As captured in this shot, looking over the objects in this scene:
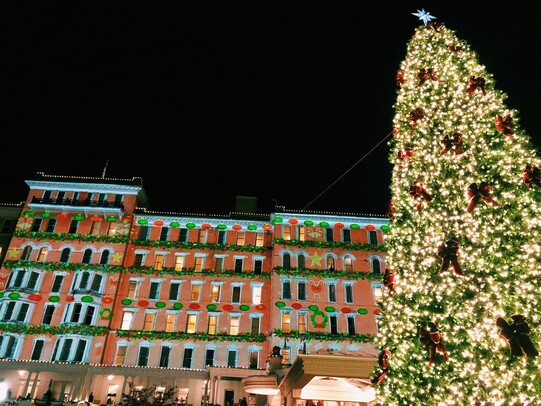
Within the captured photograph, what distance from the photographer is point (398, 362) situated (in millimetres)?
7152

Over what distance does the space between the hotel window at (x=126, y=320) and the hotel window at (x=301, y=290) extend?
14353 mm

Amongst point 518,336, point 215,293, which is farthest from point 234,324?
point 518,336

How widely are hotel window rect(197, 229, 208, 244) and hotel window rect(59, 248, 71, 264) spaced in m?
11.5

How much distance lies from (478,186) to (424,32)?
5.70 m

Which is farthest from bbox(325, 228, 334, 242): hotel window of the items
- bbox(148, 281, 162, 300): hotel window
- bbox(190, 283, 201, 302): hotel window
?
bbox(148, 281, 162, 300): hotel window

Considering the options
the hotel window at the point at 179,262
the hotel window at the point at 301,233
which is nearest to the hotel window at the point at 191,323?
the hotel window at the point at 179,262

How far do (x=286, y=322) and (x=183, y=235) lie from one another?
41.7 feet

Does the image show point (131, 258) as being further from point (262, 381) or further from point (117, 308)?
point (262, 381)

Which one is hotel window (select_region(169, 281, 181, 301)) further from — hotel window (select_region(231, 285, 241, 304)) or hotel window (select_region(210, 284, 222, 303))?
hotel window (select_region(231, 285, 241, 304))

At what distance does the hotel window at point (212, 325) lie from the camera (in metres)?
32.8

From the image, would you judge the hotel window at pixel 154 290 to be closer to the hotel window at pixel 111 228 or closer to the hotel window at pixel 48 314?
the hotel window at pixel 111 228

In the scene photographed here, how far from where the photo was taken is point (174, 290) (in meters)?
34.6

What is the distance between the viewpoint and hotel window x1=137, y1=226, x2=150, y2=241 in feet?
120

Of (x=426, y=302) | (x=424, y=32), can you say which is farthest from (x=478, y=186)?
(x=424, y=32)
